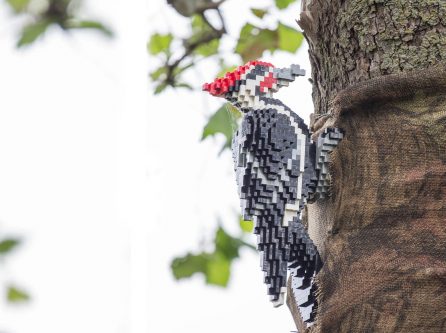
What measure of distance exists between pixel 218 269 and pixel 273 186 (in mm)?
720

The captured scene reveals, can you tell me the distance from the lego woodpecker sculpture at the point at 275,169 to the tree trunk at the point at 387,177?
28 mm

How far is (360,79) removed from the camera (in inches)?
43.3

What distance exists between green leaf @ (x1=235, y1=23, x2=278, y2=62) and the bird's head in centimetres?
83

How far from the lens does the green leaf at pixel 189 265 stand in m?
1.73

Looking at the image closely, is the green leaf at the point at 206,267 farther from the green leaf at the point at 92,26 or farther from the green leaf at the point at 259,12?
the green leaf at the point at 92,26

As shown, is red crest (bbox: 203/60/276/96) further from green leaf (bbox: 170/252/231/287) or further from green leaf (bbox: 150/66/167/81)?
green leaf (bbox: 150/66/167/81)

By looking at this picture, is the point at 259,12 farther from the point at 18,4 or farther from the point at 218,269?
the point at 18,4

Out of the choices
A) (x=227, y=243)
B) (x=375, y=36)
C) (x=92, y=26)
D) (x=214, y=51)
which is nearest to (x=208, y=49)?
(x=214, y=51)

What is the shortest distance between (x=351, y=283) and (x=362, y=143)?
18cm

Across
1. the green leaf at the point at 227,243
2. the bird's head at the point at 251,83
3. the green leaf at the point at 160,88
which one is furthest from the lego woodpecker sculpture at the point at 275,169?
the green leaf at the point at 160,88

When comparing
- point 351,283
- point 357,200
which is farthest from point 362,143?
point 351,283

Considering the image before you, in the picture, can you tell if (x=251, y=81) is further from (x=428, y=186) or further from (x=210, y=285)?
(x=210, y=285)

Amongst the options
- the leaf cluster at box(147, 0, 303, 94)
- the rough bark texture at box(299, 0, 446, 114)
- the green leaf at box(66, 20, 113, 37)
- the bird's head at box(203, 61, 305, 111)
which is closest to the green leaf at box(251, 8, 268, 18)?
the leaf cluster at box(147, 0, 303, 94)

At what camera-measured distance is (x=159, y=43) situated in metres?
2.04
